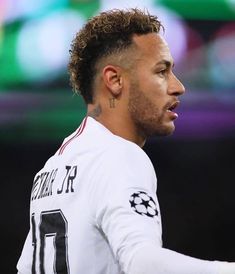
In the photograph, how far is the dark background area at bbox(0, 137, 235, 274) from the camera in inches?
161

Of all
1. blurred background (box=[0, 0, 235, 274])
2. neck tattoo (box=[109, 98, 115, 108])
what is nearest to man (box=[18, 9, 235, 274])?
neck tattoo (box=[109, 98, 115, 108])

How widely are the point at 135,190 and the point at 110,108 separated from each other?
1.16ft

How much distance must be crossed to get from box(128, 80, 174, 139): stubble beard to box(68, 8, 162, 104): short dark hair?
0.12 meters

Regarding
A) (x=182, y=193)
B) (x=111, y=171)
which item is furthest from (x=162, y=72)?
(x=182, y=193)

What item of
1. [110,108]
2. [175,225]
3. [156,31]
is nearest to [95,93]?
[110,108]

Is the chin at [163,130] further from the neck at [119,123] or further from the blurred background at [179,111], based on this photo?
the blurred background at [179,111]

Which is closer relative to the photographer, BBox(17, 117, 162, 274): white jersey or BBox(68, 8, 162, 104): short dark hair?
BBox(17, 117, 162, 274): white jersey

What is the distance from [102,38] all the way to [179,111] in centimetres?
219

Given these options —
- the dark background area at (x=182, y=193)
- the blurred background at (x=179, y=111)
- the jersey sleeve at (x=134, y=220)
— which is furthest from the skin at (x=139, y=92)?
the dark background area at (x=182, y=193)

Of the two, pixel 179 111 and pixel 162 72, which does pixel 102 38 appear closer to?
pixel 162 72

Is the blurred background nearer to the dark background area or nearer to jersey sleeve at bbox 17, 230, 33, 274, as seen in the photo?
the dark background area

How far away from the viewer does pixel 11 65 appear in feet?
12.9

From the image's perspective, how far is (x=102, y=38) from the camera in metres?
1.83

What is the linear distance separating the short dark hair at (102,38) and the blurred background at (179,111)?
193 cm
